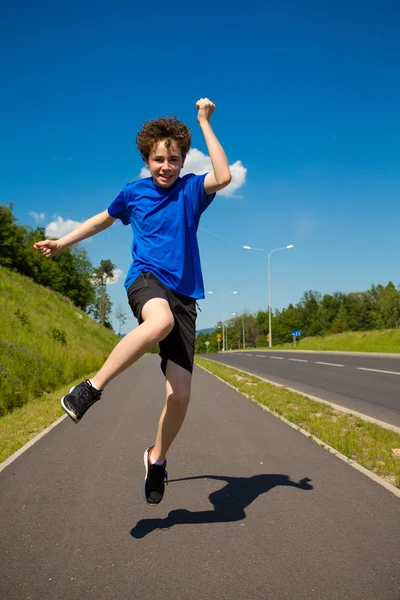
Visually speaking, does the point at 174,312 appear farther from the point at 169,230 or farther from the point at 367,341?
the point at 367,341

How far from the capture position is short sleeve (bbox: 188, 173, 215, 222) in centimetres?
308

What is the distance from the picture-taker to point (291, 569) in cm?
239

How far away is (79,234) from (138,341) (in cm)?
110

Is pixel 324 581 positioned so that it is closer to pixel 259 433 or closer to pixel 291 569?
pixel 291 569

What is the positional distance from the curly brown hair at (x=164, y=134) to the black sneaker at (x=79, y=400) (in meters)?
1.51

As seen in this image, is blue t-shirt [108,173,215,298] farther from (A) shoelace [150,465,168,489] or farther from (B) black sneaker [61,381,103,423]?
(A) shoelace [150,465,168,489]

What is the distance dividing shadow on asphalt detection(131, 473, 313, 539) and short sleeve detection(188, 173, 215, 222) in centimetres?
189

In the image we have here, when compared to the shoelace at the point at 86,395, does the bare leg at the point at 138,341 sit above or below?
above

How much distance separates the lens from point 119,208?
325 cm

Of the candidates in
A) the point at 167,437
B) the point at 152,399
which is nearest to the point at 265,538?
the point at 167,437

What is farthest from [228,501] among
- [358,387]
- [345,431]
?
[358,387]

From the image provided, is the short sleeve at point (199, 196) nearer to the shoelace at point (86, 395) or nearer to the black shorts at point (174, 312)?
the black shorts at point (174, 312)

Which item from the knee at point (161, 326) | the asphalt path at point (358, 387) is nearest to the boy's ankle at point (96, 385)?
the knee at point (161, 326)

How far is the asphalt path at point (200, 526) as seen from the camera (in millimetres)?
2258
